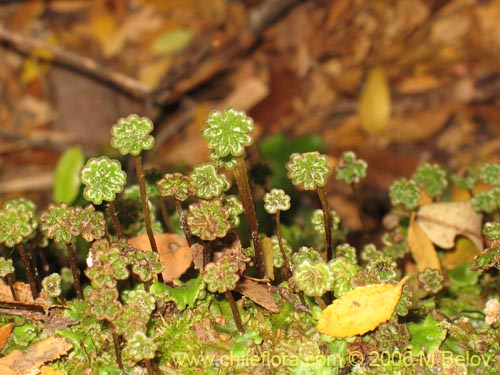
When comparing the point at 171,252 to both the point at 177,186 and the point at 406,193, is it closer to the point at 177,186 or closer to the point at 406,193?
the point at 177,186

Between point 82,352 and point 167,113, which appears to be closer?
point 82,352

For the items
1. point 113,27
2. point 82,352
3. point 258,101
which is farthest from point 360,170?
point 113,27

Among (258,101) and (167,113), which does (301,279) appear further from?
(167,113)

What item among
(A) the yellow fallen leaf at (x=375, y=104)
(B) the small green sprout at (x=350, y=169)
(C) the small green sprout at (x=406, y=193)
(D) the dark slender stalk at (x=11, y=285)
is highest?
(A) the yellow fallen leaf at (x=375, y=104)

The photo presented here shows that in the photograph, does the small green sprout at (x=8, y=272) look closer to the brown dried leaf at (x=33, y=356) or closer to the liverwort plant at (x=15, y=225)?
the liverwort plant at (x=15, y=225)

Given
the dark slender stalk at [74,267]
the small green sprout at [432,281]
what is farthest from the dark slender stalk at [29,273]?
the small green sprout at [432,281]

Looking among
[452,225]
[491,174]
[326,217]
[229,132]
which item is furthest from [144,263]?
[491,174]

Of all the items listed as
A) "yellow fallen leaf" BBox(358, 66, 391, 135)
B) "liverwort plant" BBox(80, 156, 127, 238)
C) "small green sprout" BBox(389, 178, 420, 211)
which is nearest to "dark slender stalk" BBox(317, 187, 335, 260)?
"small green sprout" BBox(389, 178, 420, 211)

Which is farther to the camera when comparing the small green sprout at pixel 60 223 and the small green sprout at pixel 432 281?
the small green sprout at pixel 432 281
